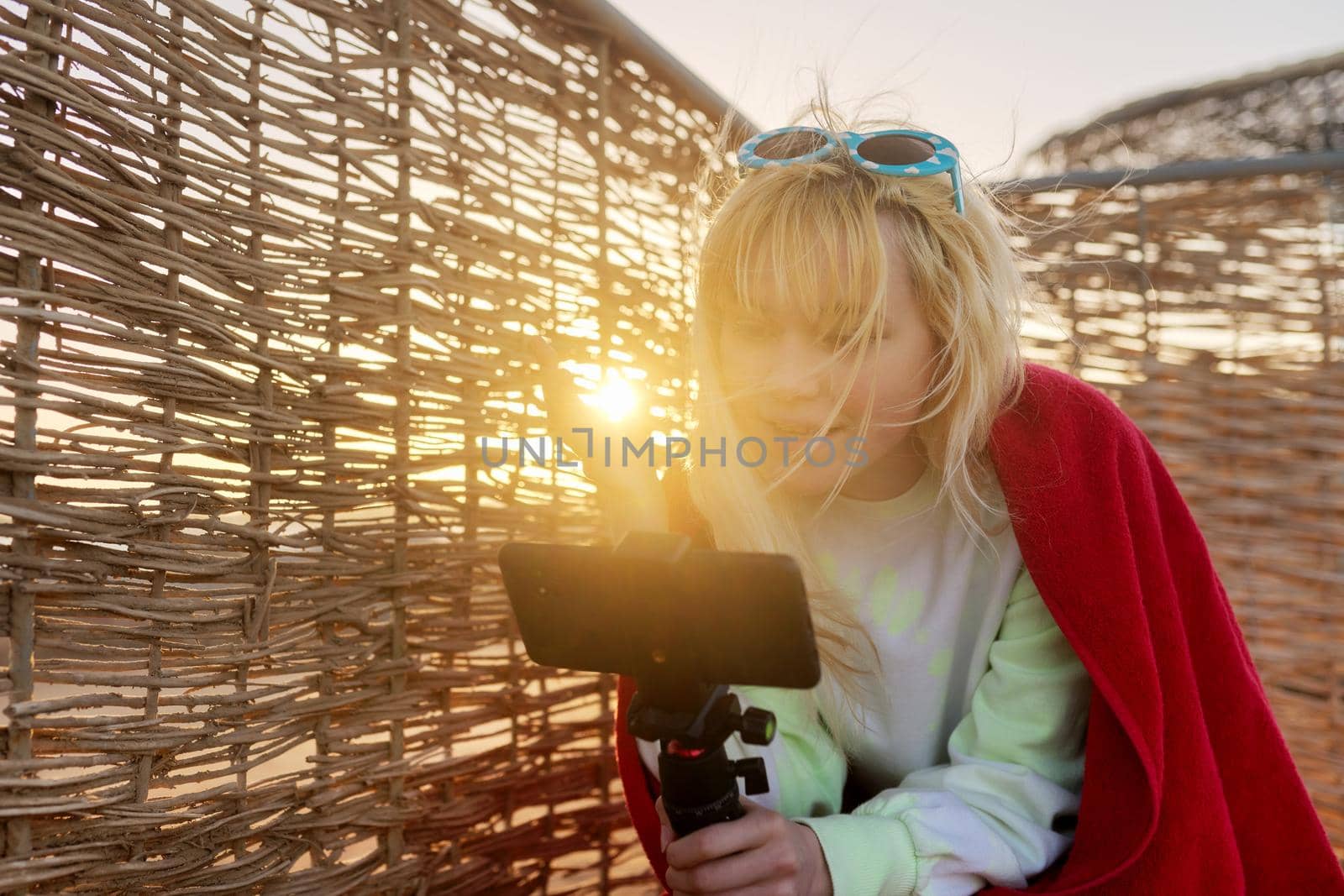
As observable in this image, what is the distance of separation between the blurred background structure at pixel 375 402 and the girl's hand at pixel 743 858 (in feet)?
2.22

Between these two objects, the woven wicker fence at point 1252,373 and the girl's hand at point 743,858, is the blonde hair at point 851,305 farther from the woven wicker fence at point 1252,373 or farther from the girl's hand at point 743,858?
the woven wicker fence at point 1252,373

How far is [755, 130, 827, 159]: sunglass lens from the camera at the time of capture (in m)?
1.32

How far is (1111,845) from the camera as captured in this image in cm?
116

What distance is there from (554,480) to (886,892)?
1.03 meters

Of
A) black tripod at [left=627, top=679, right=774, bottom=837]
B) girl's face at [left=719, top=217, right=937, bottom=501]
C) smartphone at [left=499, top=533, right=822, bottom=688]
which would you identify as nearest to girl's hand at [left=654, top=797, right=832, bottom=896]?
black tripod at [left=627, top=679, right=774, bottom=837]

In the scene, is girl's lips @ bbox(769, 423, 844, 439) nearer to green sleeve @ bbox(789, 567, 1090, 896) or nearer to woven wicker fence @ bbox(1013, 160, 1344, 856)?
green sleeve @ bbox(789, 567, 1090, 896)

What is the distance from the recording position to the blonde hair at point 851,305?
3.93ft

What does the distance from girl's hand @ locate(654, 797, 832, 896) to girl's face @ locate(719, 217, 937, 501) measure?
1.66 ft

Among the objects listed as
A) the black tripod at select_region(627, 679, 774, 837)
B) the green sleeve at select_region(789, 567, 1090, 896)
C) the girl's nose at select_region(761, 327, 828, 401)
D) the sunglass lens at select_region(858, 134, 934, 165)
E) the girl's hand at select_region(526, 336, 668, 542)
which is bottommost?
the green sleeve at select_region(789, 567, 1090, 896)

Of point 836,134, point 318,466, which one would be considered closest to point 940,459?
point 836,134

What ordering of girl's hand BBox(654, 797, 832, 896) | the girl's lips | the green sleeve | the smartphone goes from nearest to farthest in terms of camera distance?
the smartphone, girl's hand BBox(654, 797, 832, 896), the green sleeve, the girl's lips

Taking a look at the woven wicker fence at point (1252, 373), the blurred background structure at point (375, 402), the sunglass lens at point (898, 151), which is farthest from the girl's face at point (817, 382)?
the woven wicker fence at point (1252, 373)

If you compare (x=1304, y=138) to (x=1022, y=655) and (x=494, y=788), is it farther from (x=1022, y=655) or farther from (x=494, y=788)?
(x=494, y=788)

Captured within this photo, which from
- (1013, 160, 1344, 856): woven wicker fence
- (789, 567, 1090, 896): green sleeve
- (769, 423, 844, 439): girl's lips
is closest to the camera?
(789, 567, 1090, 896): green sleeve
